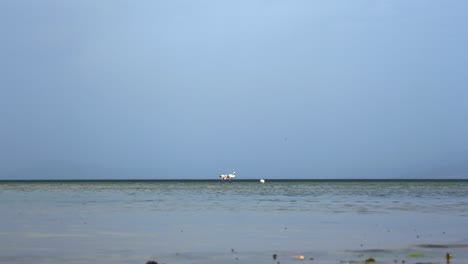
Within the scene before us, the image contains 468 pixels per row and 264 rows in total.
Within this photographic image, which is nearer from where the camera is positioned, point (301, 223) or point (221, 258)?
point (221, 258)

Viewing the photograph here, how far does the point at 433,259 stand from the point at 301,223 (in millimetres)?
16625

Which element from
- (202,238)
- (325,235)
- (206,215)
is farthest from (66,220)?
(325,235)

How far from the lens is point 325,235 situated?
3353 centimetres

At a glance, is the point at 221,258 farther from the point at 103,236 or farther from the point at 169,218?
the point at 169,218

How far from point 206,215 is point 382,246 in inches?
809

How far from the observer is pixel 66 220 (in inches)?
1682

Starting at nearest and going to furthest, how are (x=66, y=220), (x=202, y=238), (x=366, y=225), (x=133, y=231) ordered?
(x=202, y=238) → (x=133, y=231) → (x=366, y=225) → (x=66, y=220)

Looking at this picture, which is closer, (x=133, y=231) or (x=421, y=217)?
(x=133, y=231)

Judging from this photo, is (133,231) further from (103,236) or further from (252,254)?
(252,254)

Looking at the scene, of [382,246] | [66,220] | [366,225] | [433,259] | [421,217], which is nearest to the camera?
[433,259]

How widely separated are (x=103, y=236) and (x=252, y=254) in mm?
9192

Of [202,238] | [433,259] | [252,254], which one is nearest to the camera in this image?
[433,259]

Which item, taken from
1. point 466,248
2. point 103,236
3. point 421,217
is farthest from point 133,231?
point 421,217

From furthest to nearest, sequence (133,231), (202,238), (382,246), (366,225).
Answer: (366,225) < (133,231) < (202,238) < (382,246)
